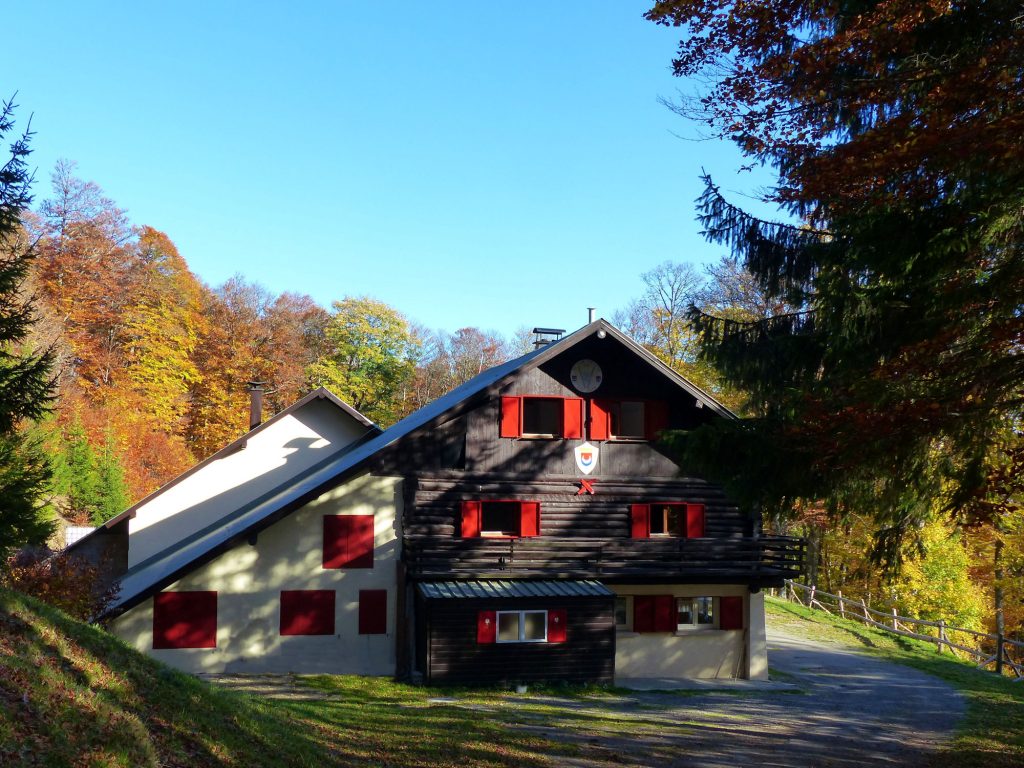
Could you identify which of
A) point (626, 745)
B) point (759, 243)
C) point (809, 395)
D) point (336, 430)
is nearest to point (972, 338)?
point (809, 395)

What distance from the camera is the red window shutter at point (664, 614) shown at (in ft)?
79.4

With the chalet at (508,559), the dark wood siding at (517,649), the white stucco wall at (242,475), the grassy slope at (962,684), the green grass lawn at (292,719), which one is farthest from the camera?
the white stucco wall at (242,475)

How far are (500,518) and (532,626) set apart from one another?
10.0 ft

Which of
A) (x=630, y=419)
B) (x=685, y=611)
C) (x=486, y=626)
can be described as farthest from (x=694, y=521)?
(x=486, y=626)

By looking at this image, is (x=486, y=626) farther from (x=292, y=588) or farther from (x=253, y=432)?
(x=253, y=432)

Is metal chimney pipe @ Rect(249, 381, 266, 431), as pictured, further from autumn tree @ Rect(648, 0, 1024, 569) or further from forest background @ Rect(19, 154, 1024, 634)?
autumn tree @ Rect(648, 0, 1024, 569)

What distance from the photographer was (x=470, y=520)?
76.2 ft

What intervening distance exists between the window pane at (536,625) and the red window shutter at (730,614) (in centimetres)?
539

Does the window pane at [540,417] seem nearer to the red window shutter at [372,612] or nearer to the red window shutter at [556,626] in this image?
the red window shutter at [556,626]

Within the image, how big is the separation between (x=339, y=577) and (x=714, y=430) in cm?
1320

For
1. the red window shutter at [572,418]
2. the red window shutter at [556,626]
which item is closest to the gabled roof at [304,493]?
the red window shutter at [572,418]

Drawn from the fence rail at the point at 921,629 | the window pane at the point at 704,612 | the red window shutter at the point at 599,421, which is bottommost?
the fence rail at the point at 921,629

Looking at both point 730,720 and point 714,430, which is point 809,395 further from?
point 730,720

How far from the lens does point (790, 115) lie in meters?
11.2
